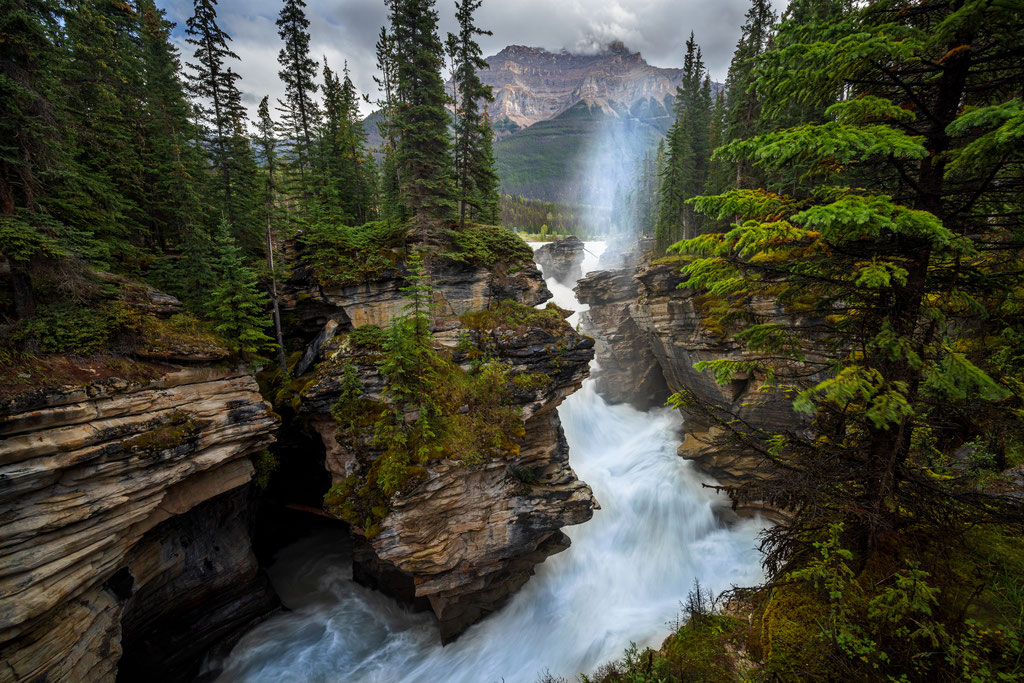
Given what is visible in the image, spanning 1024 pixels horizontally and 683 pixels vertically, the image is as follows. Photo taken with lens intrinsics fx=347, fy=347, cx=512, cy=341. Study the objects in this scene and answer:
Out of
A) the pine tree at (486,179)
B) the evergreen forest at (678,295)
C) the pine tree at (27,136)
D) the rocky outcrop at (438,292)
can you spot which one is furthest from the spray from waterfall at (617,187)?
the pine tree at (27,136)

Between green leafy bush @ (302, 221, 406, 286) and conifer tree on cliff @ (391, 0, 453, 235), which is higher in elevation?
conifer tree on cliff @ (391, 0, 453, 235)

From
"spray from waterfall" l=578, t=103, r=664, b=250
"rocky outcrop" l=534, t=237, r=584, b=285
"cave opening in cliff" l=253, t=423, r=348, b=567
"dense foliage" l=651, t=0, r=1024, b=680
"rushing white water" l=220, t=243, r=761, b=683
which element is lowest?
"rushing white water" l=220, t=243, r=761, b=683

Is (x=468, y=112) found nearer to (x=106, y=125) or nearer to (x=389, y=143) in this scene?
(x=389, y=143)

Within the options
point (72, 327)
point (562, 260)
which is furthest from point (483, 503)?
point (562, 260)

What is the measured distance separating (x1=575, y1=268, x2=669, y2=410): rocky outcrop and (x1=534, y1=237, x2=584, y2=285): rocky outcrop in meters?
21.3

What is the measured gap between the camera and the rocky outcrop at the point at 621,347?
3011cm

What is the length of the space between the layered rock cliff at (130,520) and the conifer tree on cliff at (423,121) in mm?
10027

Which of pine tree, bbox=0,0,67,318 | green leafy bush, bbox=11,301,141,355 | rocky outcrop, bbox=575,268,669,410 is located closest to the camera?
pine tree, bbox=0,0,67,318

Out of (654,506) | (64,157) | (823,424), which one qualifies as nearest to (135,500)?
(64,157)

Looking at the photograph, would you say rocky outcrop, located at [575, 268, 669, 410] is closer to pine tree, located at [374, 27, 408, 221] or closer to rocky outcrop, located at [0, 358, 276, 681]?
pine tree, located at [374, 27, 408, 221]

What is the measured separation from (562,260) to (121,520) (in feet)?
174

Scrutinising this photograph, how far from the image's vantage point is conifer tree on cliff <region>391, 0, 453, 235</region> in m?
15.3

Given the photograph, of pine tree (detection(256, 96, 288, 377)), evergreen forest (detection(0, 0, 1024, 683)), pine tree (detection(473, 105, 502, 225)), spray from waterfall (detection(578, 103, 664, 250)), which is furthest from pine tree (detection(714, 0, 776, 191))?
spray from waterfall (detection(578, 103, 664, 250))

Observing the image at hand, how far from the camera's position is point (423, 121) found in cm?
1553
